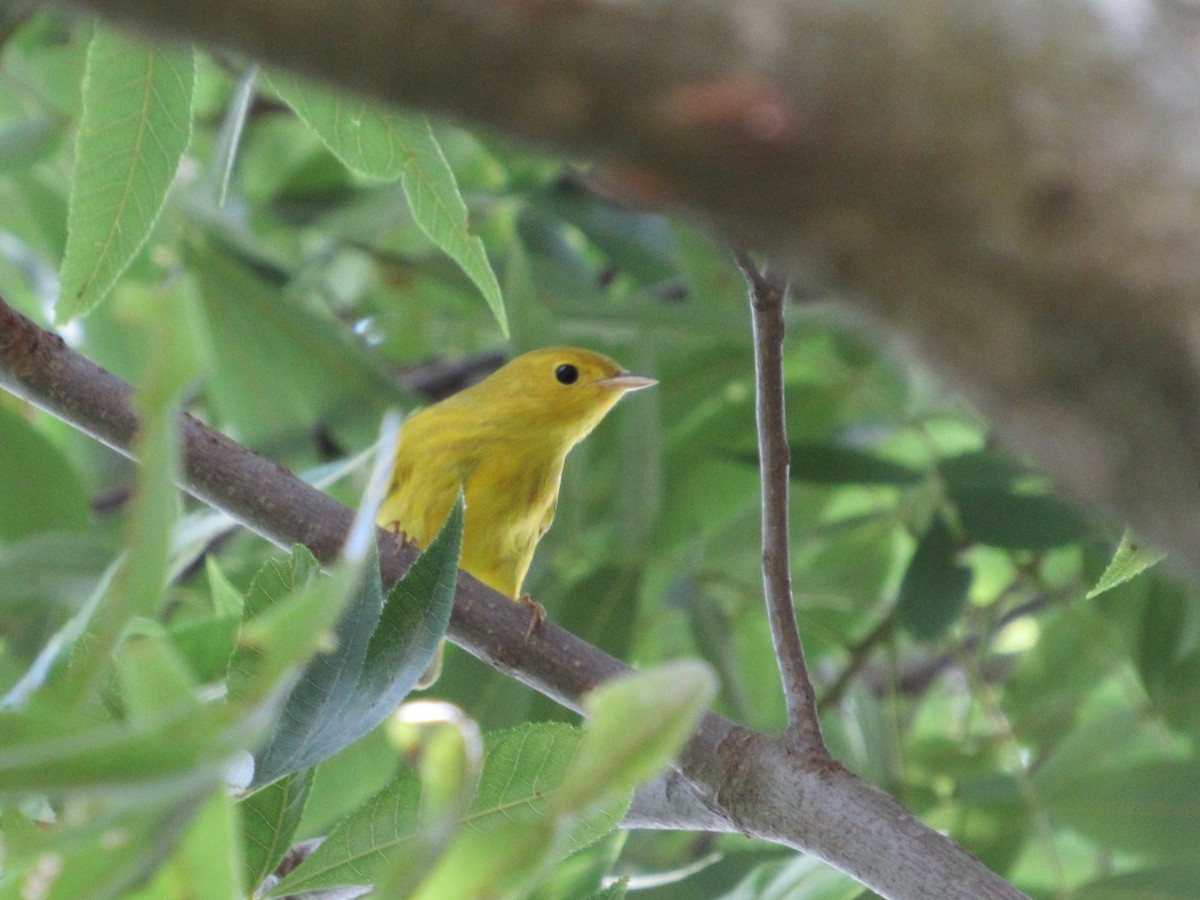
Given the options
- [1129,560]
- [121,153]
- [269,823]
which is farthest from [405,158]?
[1129,560]

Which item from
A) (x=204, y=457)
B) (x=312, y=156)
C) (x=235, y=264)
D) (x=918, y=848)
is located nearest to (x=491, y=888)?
(x=918, y=848)

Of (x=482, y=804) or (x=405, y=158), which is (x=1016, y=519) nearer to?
(x=405, y=158)

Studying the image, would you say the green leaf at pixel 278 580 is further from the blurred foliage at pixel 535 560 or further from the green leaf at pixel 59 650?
the green leaf at pixel 59 650

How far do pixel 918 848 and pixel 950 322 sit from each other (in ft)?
4.31

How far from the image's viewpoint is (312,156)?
594 cm

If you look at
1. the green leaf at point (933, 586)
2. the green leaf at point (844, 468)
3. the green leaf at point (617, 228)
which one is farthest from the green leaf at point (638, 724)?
the green leaf at point (617, 228)

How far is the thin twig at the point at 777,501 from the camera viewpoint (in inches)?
80.4

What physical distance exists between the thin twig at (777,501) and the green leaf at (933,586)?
1.49 m

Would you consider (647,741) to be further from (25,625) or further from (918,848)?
(25,625)

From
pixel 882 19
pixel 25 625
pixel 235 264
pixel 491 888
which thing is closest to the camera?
pixel 882 19

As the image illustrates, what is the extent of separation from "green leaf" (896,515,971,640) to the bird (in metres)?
1.07

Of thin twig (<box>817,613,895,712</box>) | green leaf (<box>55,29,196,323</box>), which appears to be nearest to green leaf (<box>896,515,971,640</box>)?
thin twig (<box>817,613,895,712</box>)

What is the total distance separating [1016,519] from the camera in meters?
3.69

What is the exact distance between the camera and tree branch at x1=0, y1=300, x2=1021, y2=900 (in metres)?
1.94
